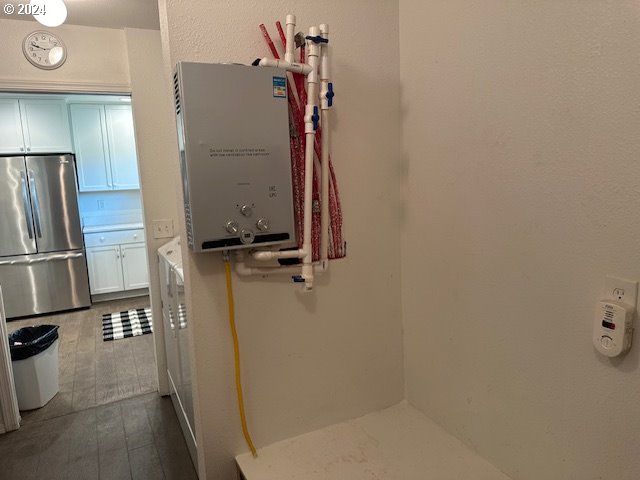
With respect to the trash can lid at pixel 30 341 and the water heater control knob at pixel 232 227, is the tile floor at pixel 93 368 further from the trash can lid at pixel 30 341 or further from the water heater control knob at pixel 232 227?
the water heater control knob at pixel 232 227

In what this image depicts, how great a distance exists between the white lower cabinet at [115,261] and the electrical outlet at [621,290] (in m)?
4.49

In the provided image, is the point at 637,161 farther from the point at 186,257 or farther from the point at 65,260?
the point at 65,260

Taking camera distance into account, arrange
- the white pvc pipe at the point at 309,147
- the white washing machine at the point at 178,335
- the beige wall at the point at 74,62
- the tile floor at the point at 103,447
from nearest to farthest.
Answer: the white pvc pipe at the point at 309,147 < the white washing machine at the point at 178,335 < the tile floor at the point at 103,447 < the beige wall at the point at 74,62

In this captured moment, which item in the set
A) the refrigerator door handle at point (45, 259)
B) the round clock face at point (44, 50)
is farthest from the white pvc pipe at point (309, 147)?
the refrigerator door handle at point (45, 259)

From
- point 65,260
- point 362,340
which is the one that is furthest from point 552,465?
point 65,260

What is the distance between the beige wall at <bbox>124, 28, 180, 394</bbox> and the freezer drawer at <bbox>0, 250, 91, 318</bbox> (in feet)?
7.64

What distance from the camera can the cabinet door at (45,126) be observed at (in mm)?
4191

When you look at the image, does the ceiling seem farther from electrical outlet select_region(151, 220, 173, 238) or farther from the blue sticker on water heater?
the blue sticker on water heater

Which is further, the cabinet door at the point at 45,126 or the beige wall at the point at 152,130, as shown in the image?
the cabinet door at the point at 45,126

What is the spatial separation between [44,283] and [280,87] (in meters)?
4.18

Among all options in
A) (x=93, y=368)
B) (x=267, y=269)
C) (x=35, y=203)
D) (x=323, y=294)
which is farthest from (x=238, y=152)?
(x=35, y=203)

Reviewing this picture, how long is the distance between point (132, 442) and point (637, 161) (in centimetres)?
245

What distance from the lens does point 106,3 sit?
7.40 feet

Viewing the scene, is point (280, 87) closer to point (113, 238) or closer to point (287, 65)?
point (287, 65)
